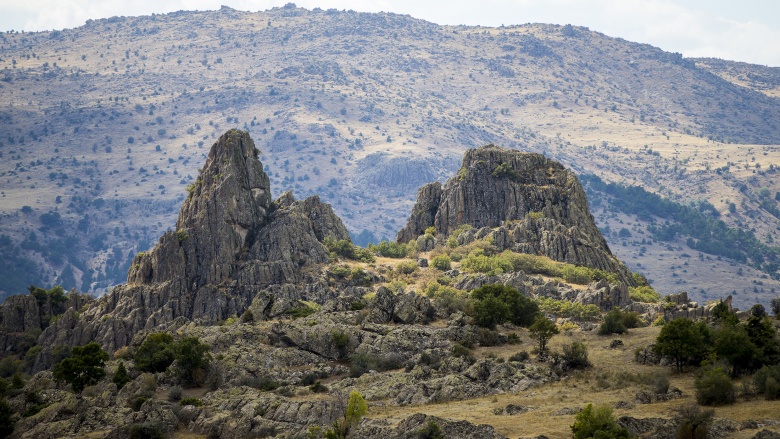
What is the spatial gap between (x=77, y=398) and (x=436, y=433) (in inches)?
1128

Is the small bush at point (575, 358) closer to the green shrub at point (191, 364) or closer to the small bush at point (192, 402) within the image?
the small bush at point (192, 402)

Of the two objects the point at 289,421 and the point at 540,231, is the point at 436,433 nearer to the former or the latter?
the point at 289,421

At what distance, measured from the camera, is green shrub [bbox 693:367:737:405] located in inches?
2781

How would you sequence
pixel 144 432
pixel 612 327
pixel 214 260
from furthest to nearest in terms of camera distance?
pixel 214 260 < pixel 612 327 < pixel 144 432

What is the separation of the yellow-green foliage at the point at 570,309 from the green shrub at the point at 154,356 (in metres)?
48.0

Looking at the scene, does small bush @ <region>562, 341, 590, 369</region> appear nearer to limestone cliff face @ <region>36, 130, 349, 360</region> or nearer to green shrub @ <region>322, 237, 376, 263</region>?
limestone cliff face @ <region>36, 130, 349, 360</region>

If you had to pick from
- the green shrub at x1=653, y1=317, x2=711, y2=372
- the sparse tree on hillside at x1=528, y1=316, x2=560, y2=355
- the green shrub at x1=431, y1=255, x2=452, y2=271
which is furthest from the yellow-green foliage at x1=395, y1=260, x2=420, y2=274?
the green shrub at x1=653, y1=317, x2=711, y2=372

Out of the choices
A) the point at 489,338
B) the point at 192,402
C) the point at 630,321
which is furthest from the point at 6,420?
A: the point at 630,321

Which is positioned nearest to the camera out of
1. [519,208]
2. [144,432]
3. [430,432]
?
[430,432]

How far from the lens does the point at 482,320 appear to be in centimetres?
10288

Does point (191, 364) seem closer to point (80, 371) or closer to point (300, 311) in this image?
point (80, 371)

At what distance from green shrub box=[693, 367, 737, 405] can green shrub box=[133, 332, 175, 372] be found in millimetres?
43338

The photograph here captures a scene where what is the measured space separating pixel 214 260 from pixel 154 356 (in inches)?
1975

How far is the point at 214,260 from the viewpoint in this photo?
141m
